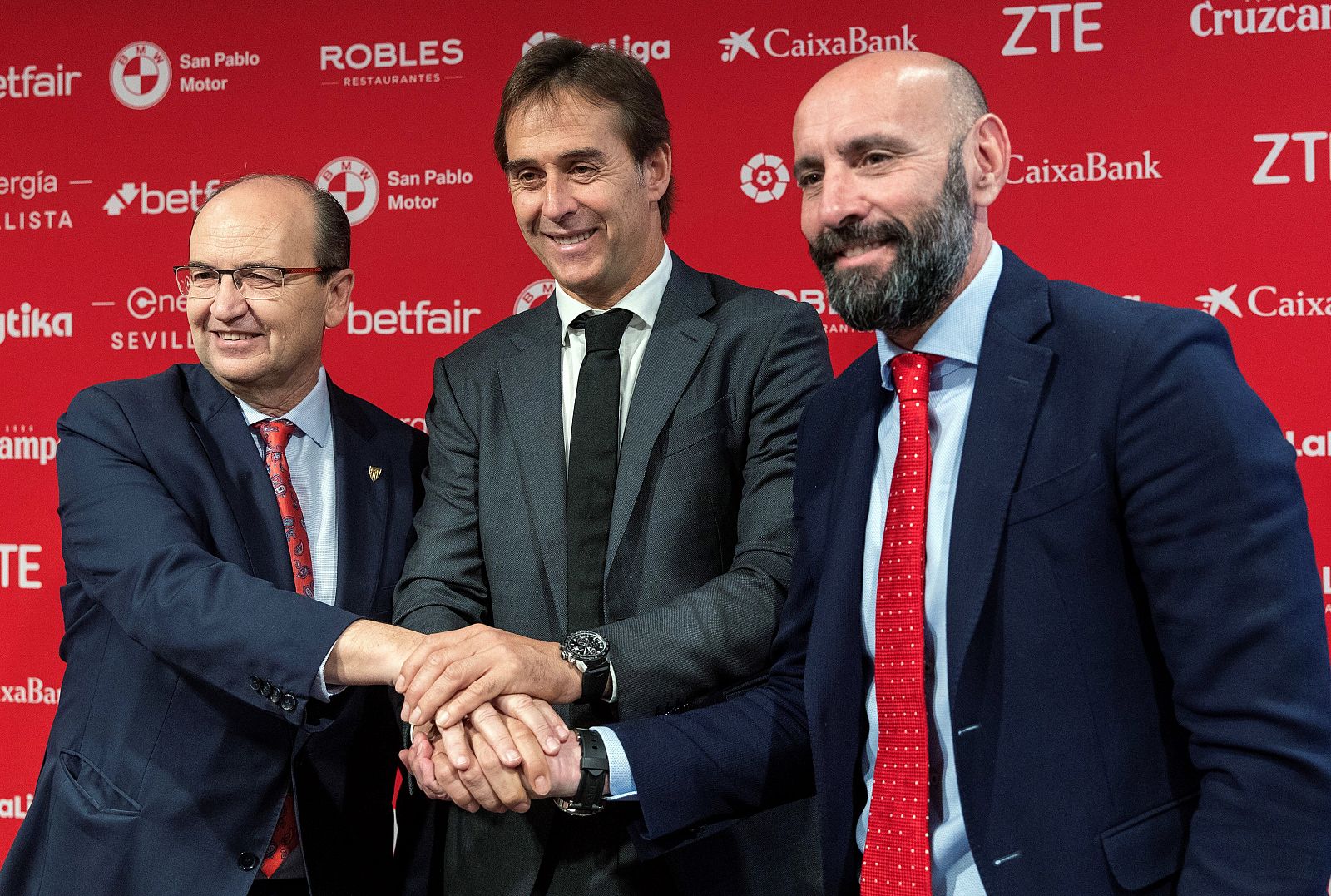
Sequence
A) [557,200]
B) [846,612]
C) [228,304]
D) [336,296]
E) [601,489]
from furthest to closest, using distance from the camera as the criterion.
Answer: [336,296] < [228,304] < [557,200] < [601,489] < [846,612]

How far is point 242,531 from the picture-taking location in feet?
7.45

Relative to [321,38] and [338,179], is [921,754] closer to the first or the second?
[338,179]

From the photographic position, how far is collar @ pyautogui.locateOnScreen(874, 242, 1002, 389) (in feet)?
5.40

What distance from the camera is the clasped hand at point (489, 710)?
194cm

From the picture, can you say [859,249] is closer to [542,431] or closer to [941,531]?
[941,531]

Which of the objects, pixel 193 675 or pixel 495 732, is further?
pixel 193 675

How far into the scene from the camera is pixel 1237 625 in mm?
1355

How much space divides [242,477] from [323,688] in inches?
20.2

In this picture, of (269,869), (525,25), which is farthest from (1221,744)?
(525,25)

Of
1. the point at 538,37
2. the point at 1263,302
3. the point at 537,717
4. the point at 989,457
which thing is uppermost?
the point at 538,37

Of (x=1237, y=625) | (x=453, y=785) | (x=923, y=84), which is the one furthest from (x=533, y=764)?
(x=923, y=84)

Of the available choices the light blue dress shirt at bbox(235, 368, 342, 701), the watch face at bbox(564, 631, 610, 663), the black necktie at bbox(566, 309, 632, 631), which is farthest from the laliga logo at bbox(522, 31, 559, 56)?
the watch face at bbox(564, 631, 610, 663)

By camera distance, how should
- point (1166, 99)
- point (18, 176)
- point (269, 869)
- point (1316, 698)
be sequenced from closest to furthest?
point (1316, 698) → point (269, 869) → point (1166, 99) → point (18, 176)

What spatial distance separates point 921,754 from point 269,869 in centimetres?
129
